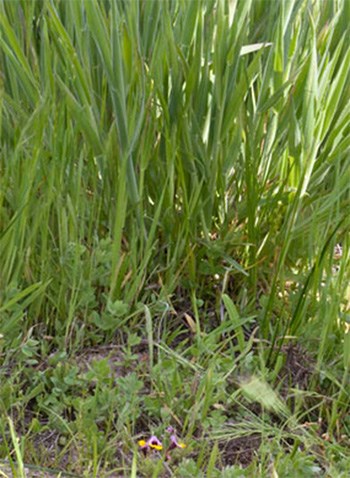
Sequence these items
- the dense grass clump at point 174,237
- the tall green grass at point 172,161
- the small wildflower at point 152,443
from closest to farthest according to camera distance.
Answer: the small wildflower at point 152,443 < the dense grass clump at point 174,237 < the tall green grass at point 172,161

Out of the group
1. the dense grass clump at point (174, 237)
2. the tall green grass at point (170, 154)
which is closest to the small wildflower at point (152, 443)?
the dense grass clump at point (174, 237)

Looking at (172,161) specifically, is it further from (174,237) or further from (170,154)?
(174,237)

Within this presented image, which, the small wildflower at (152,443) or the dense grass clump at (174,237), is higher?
the dense grass clump at (174,237)

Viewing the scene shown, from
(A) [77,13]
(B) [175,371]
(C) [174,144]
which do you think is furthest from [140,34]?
(B) [175,371]

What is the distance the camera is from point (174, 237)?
89.7 inches

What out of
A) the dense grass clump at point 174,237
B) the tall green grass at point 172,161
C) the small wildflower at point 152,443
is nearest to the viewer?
the small wildflower at point 152,443

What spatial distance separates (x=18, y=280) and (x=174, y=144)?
1.60 ft

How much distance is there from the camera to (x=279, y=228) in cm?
237

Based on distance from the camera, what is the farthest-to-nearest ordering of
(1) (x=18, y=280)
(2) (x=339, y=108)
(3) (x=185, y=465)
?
1. (2) (x=339, y=108)
2. (1) (x=18, y=280)
3. (3) (x=185, y=465)

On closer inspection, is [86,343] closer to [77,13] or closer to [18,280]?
[18,280]

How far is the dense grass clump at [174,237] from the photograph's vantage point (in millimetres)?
1923

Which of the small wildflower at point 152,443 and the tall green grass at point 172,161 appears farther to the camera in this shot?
the tall green grass at point 172,161

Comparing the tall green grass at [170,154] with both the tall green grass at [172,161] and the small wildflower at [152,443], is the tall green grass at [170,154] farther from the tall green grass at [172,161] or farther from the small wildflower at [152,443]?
the small wildflower at [152,443]

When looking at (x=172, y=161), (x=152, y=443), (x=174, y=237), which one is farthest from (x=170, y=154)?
(x=152, y=443)
